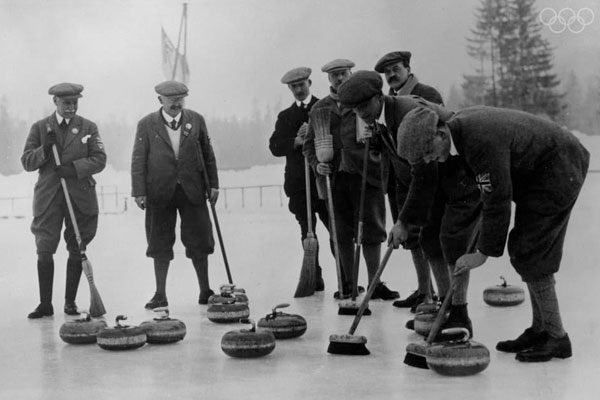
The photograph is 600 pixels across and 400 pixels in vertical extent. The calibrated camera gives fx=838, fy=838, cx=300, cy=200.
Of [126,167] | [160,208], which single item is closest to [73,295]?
[160,208]

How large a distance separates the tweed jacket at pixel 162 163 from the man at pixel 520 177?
2.49 meters

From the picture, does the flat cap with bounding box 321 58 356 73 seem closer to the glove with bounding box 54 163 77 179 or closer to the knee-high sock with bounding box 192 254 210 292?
the knee-high sock with bounding box 192 254 210 292

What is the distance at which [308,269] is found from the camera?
547 centimetres

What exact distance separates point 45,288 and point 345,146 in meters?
2.01

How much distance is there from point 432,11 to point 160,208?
484 cm

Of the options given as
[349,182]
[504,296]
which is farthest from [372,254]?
[504,296]

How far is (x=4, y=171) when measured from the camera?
8.26m

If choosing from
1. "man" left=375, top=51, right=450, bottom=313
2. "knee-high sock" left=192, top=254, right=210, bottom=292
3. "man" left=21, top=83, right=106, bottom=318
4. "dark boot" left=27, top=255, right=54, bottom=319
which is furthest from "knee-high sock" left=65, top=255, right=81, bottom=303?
"man" left=375, top=51, right=450, bottom=313

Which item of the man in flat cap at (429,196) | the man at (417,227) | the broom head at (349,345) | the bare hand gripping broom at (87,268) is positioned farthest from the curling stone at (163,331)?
the man at (417,227)

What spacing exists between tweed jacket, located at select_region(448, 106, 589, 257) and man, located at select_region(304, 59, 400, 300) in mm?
1778

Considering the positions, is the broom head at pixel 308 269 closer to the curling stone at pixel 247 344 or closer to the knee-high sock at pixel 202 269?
the knee-high sock at pixel 202 269

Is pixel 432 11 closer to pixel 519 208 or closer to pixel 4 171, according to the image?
pixel 4 171

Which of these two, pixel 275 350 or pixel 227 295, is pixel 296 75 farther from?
pixel 275 350

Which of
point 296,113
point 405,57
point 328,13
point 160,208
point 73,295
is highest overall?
point 328,13
